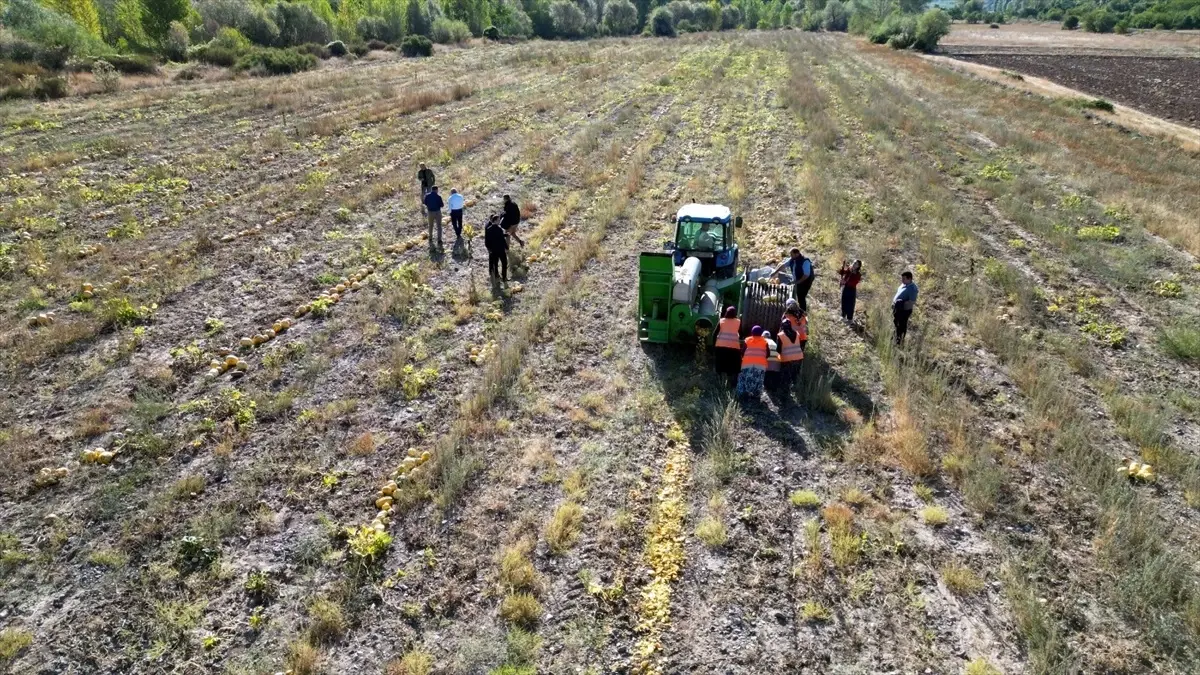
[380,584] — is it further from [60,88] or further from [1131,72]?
[1131,72]

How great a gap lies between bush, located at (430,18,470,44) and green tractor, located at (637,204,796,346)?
2871 inches

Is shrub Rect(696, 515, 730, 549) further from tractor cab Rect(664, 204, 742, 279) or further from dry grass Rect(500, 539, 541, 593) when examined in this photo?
tractor cab Rect(664, 204, 742, 279)

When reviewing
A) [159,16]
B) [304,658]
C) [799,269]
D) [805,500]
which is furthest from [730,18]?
[304,658]

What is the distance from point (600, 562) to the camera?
26.5ft

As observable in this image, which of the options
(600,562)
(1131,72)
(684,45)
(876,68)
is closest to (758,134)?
(600,562)

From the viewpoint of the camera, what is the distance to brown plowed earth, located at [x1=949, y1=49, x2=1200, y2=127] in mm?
47188

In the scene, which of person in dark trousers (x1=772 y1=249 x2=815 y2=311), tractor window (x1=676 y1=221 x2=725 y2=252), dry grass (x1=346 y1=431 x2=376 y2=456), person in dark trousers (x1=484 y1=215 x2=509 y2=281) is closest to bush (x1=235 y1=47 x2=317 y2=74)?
person in dark trousers (x1=484 y1=215 x2=509 y2=281)

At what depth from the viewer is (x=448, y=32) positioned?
76.6 metres

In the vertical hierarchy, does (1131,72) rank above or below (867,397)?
above

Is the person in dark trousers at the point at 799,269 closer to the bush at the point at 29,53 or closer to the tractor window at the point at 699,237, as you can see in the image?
the tractor window at the point at 699,237

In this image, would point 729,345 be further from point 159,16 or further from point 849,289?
point 159,16

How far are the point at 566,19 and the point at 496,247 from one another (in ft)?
306

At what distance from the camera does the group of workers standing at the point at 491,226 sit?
15.3 metres

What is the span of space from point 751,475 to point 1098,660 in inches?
Answer: 167
